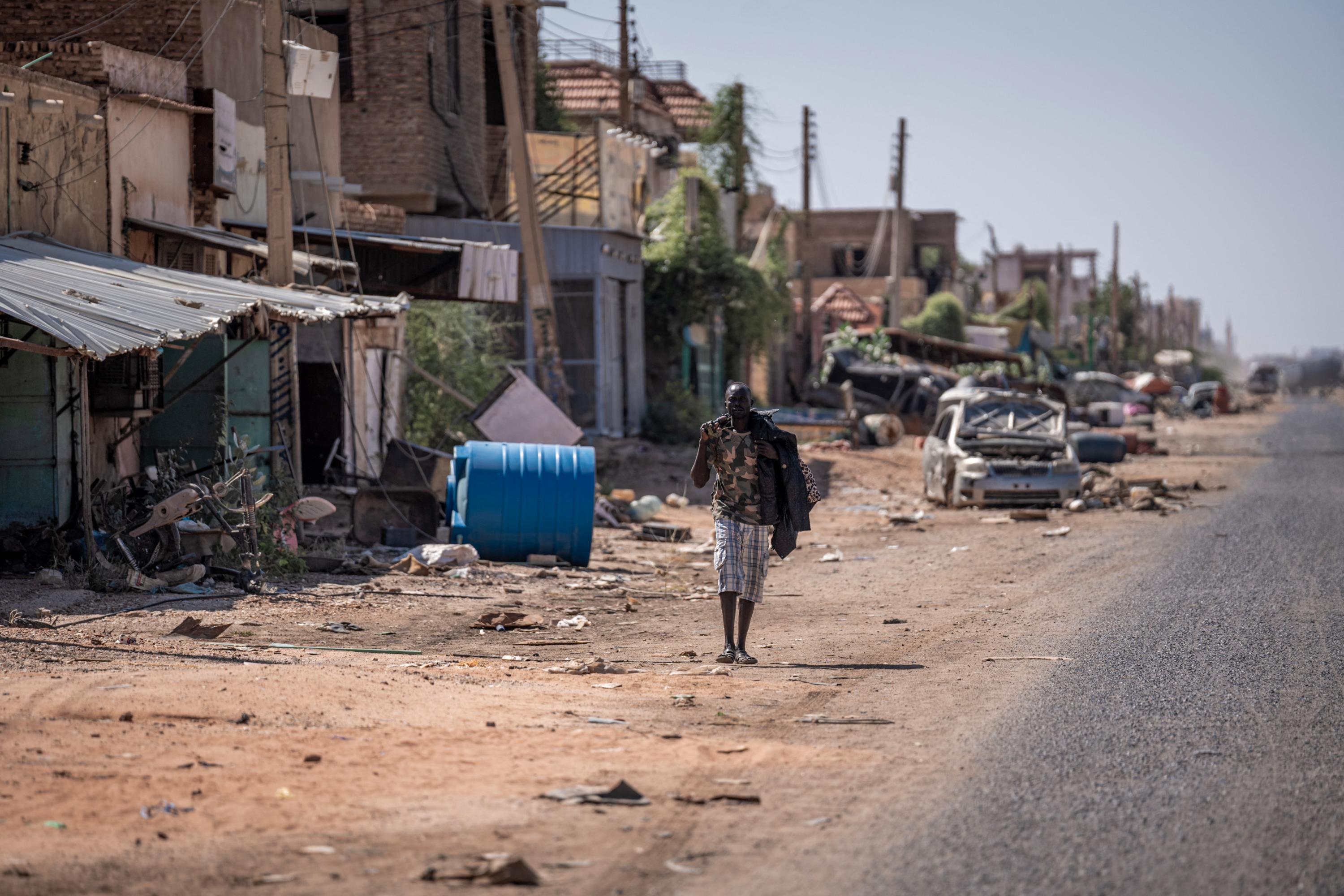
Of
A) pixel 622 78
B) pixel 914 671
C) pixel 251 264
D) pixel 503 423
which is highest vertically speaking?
pixel 622 78

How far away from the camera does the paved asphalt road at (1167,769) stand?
467 cm

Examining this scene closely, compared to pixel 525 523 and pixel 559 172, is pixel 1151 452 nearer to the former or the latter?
pixel 559 172

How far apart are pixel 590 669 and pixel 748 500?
1449 mm

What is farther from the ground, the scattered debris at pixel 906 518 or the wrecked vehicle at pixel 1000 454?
the wrecked vehicle at pixel 1000 454

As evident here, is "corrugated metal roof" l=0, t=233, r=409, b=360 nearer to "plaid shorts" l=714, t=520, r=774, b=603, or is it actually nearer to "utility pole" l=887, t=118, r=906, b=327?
"plaid shorts" l=714, t=520, r=774, b=603

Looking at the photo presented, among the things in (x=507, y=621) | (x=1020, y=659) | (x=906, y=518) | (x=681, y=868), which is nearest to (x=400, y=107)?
(x=906, y=518)

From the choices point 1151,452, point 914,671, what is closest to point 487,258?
point 914,671

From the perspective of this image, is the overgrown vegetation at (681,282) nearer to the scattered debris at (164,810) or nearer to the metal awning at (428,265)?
the metal awning at (428,265)

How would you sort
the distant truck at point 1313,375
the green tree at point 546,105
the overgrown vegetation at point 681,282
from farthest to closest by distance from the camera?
1. the distant truck at point 1313,375
2. the green tree at point 546,105
3. the overgrown vegetation at point 681,282

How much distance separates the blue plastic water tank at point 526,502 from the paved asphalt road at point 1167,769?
5260 mm

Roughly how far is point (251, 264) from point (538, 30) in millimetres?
14597

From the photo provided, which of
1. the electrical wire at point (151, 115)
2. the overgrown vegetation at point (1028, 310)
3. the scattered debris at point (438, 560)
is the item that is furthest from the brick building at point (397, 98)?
the overgrown vegetation at point (1028, 310)

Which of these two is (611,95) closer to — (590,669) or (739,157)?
(739,157)

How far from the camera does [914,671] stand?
859 centimetres
